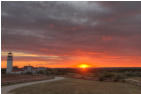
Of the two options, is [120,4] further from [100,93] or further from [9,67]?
[9,67]

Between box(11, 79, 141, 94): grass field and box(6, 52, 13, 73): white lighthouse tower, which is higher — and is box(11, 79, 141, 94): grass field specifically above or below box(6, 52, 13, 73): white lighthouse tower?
below

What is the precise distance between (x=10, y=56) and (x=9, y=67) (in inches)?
88.4

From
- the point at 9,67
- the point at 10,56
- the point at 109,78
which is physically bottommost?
the point at 109,78

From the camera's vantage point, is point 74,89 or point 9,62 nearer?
point 74,89

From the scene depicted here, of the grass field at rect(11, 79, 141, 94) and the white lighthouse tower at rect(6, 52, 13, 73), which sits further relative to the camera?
the white lighthouse tower at rect(6, 52, 13, 73)

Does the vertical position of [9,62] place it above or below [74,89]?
above

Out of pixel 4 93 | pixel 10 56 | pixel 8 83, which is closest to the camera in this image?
pixel 4 93

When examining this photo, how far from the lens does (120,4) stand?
14828mm

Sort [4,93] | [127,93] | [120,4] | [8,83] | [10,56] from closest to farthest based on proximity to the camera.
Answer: [4,93]
[127,93]
[120,4]
[8,83]
[10,56]

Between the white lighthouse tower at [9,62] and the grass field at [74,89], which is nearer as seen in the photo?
the grass field at [74,89]

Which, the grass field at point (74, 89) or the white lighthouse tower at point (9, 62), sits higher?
the white lighthouse tower at point (9, 62)

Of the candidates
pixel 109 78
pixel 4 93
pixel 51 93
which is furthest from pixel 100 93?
pixel 109 78

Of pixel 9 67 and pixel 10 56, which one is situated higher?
pixel 10 56

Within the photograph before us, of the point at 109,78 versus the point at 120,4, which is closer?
the point at 120,4
